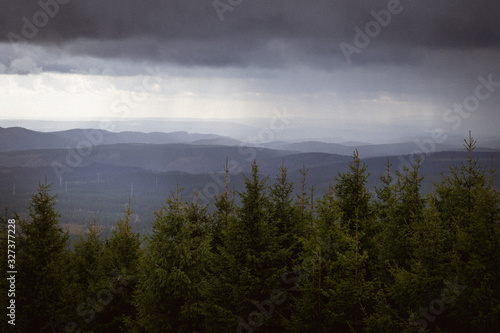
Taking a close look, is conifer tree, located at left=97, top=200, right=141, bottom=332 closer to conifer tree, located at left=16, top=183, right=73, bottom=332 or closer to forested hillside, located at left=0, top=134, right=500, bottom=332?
forested hillside, located at left=0, top=134, right=500, bottom=332

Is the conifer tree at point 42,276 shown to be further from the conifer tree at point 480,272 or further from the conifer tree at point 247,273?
the conifer tree at point 480,272

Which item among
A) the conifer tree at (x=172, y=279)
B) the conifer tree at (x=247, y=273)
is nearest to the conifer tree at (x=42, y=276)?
the conifer tree at (x=172, y=279)

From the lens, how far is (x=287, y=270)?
2214cm

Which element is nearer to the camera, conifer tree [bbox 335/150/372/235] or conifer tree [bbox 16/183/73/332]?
conifer tree [bbox 16/183/73/332]

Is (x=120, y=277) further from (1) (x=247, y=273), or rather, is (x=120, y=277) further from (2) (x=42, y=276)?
(1) (x=247, y=273)

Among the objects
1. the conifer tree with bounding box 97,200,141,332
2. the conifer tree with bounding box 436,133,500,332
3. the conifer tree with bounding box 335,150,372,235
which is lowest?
the conifer tree with bounding box 97,200,141,332

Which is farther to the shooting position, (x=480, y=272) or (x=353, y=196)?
(x=353, y=196)

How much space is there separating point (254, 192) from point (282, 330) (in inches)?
301

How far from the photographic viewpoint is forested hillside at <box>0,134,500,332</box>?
54.6ft

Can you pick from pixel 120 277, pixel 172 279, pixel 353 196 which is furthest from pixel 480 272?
pixel 120 277

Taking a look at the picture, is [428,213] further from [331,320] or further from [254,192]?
[254,192]

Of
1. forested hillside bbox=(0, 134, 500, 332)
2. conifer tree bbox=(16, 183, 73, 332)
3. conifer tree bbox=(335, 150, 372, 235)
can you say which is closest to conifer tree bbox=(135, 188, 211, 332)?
forested hillside bbox=(0, 134, 500, 332)

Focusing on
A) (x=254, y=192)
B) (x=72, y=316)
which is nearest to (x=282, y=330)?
(x=254, y=192)

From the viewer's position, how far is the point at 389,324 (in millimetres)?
16547
